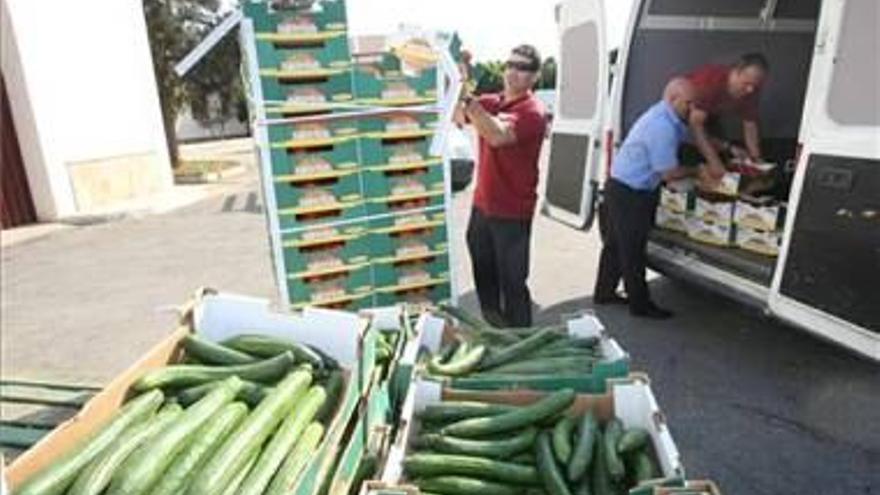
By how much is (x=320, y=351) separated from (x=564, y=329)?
121 centimetres

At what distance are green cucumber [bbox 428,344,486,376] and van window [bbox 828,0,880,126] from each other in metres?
2.16

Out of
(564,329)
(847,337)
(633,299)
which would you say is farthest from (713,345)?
(564,329)

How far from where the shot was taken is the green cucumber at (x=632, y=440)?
262 centimetres

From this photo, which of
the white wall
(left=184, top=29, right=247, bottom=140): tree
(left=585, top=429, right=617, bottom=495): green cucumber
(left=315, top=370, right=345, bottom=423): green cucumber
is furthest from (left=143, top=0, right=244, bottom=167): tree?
(left=585, top=429, right=617, bottom=495): green cucumber

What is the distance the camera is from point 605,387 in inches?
118

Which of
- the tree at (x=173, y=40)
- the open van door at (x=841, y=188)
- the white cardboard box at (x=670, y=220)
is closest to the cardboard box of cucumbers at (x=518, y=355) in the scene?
the open van door at (x=841, y=188)

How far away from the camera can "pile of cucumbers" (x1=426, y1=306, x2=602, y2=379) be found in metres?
3.22

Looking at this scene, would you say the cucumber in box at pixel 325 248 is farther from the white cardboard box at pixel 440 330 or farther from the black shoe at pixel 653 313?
the black shoe at pixel 653 313

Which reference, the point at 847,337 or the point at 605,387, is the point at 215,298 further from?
the point at 847,337

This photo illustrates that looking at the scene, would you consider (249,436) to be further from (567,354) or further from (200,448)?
(567,354)

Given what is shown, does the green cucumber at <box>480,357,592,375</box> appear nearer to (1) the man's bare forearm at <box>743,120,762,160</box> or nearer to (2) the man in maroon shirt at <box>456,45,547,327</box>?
(2) the man in maroon shirt at <box>456,45,547,327</box>

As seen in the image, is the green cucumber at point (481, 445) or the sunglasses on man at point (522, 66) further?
the sunglasses on man at point (522, 66)

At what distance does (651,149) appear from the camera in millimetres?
5426

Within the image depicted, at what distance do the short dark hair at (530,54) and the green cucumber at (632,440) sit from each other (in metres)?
2.51
